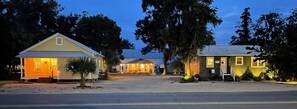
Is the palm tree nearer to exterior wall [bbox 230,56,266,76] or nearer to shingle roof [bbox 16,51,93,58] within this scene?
shingle roof [bbox 16,51,93,58]

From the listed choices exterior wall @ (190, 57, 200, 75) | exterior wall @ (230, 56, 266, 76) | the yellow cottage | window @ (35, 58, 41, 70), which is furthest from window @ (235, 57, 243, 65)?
window @ (35, 58, 41, 70)

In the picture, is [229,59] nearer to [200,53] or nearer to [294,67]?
[200,53]

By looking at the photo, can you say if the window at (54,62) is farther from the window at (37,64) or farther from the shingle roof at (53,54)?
the window at (37,64)

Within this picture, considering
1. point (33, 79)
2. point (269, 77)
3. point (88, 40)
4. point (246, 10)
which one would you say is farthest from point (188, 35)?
point (246, 10)

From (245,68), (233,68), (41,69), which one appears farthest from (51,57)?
(245,68)

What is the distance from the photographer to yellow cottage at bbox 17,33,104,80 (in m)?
29.0

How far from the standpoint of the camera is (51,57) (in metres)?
28.3

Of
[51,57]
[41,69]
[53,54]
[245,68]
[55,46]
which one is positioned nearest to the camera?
[51,57]

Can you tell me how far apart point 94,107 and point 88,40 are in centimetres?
4498

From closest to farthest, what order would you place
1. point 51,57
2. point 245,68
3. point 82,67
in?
point 82,67 → point 51,57 → point 245,68

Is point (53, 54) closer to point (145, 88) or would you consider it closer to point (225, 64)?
point (145, 88)

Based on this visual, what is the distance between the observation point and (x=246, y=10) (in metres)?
67.6

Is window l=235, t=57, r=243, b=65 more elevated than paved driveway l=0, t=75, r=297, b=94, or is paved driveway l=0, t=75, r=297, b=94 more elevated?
window l=235, t=57, r=243, b=65

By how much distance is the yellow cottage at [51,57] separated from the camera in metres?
29.0
